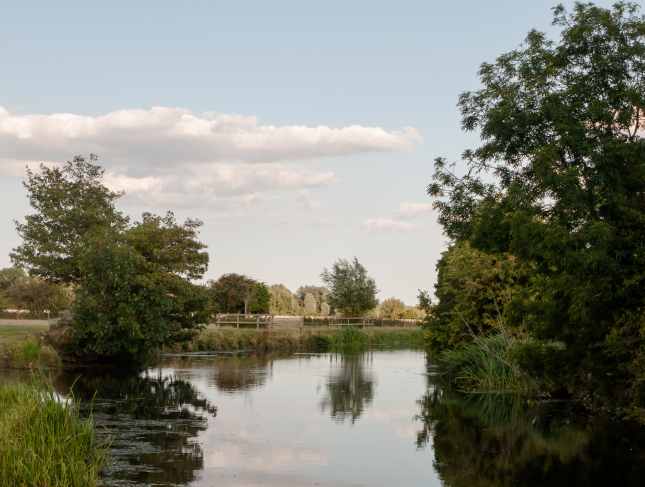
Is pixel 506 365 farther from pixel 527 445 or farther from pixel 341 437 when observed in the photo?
pixel 341 437

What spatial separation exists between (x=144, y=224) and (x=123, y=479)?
2826 cm

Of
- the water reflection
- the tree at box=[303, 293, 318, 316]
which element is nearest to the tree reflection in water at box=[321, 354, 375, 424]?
the water reflection

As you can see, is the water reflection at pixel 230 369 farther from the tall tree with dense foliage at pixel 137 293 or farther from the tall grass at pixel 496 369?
the tall grass at pixel 496 369

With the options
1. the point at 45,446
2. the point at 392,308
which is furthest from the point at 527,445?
the point at 392,308

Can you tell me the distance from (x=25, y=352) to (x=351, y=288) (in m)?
50.2

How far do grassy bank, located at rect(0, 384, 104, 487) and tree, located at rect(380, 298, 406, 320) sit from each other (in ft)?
252

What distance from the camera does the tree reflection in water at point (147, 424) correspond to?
1459cm

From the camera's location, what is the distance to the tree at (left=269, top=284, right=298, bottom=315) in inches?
3355

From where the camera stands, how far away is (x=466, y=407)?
1021 inches

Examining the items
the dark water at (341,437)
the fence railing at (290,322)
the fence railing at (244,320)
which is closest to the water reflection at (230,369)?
the dark water at (341,437)

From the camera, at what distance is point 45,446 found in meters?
12.5

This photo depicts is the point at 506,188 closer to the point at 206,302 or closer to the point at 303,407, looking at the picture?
the point at 303,407

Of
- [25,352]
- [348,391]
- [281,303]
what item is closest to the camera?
[348,391]

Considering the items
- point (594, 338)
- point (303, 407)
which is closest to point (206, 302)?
point (303, 407)
